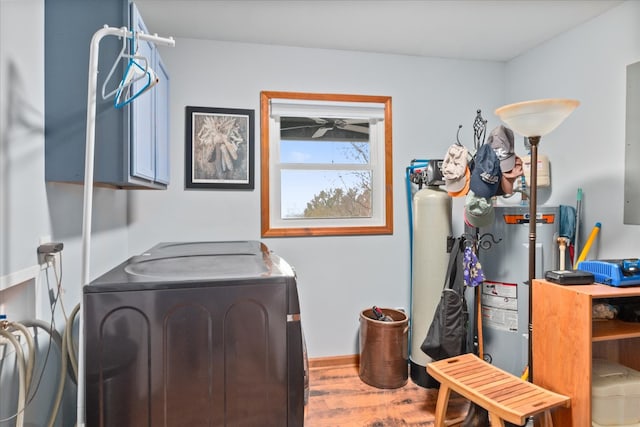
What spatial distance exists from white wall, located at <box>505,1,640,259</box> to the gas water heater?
1.14 feet

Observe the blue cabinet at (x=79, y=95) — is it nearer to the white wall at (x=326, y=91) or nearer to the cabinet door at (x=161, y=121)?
the cabinet door at (x=161, y=121)

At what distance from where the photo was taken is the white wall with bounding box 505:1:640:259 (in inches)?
90.4

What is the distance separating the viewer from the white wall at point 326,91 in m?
2.71

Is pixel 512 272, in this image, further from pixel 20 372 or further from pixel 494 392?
pixel 20 372

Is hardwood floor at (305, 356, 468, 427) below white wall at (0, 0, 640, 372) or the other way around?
below

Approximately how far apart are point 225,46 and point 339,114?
1007 millimetres

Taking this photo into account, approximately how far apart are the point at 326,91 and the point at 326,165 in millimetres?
587

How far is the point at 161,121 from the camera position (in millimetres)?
2209

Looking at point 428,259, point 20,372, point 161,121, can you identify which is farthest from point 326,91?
point 20,372

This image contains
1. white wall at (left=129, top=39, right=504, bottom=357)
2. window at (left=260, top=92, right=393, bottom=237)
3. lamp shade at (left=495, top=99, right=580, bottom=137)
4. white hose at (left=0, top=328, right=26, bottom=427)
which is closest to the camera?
white hose at (left=0, top=328, right=26, bottom=427)

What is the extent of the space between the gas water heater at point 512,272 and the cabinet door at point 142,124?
2.04 metres

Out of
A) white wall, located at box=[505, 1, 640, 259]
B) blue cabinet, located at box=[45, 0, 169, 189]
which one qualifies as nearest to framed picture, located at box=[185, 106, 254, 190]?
blue cabinet, located at box=[45, 0, 169, 189]

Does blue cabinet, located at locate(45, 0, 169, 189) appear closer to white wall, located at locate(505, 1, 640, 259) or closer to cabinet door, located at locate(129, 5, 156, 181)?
cabinet door, located at locate(129, 5, 156, 181)

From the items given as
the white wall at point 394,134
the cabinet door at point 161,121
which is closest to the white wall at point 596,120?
the white wall at point 394,134
